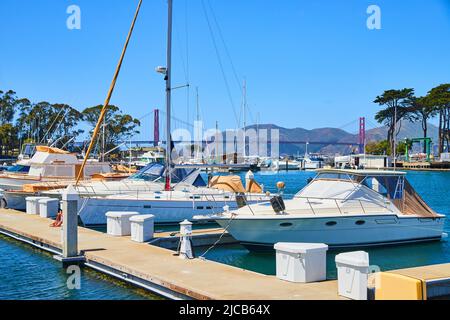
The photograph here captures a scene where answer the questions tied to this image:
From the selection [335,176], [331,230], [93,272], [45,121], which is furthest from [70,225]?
[45,121]

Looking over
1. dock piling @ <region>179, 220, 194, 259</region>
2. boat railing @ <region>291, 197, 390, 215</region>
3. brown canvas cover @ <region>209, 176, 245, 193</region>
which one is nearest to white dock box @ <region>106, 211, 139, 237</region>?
dock piling @ <region>179, 220, 194, 259</region>

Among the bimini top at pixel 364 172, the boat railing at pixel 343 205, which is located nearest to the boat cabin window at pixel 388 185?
the bimini top at pixel 364 172

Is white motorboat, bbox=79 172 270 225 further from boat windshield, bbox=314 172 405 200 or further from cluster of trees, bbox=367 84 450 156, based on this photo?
cluster of trees, bbox=367 84 450 156

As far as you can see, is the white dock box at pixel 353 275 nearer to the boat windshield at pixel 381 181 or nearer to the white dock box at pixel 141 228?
the white dock box at pixel 141 228

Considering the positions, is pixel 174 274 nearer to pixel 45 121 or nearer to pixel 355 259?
pixel 355 259

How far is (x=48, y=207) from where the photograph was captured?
74.8 feet

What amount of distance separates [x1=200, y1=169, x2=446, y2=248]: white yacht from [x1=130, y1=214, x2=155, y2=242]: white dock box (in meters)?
2.18

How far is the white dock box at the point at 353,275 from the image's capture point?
31.2 ft

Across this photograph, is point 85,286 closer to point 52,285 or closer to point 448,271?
point 52,285

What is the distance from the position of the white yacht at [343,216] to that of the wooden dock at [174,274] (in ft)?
12.5

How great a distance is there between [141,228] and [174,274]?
4.71 metres

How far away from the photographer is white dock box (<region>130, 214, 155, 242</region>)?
16.5m
